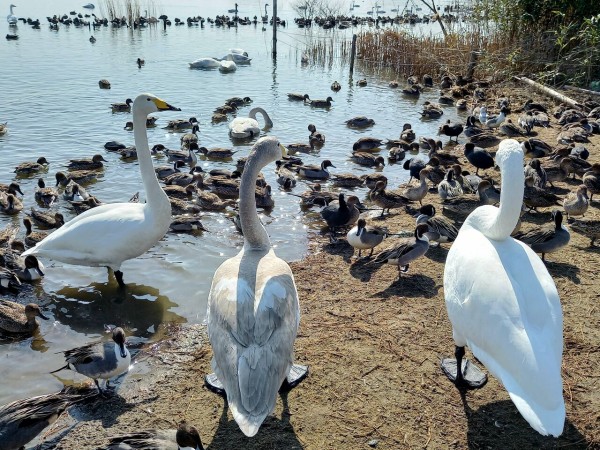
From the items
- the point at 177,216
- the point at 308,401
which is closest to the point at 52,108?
the point at 177,216

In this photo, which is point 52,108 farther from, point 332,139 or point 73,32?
point 73,32

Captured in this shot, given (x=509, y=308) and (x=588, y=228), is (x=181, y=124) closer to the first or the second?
(x=588, y=228)

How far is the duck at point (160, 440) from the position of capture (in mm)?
4176

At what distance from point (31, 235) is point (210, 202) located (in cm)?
315

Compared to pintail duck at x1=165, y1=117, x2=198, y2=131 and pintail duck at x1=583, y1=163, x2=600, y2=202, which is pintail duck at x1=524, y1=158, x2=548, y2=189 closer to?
pintail duck at x1=583, y1=163, x2=600, y2=202

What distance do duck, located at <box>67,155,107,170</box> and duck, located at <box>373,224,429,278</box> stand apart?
26.3 ft

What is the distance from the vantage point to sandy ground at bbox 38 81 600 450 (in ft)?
15.1

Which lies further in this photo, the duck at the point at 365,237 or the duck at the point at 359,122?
the duck at the point at 359,122

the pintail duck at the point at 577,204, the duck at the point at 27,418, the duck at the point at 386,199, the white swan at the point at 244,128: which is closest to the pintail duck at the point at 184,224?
the duck at the point at 386,199

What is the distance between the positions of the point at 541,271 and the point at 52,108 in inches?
701

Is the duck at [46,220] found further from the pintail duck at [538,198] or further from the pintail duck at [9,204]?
the pintail duck at [538,198]

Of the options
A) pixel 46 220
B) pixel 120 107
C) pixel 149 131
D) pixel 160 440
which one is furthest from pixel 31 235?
pixel 120 107

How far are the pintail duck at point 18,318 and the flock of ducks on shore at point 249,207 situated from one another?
0.01 m

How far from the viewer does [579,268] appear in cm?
756
